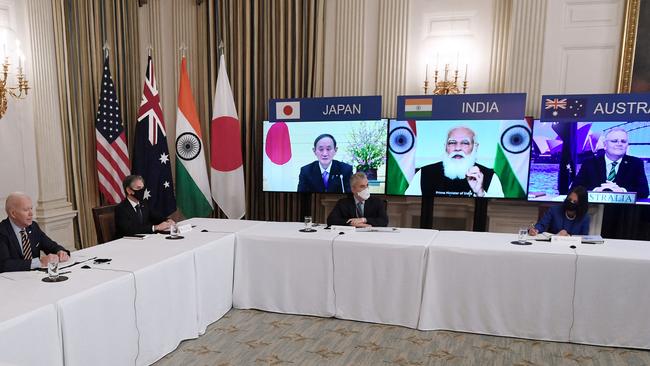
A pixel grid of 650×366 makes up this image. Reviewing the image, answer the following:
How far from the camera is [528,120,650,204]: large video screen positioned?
4340 millimetres

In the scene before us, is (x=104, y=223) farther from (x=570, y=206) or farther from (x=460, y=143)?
(x=570, y=206)

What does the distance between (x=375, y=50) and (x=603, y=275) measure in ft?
12.1

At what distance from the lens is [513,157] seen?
182 inches

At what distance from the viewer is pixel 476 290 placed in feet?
10.3

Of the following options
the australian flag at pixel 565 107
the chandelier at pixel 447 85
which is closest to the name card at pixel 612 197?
the australian flag at pixel 565 107

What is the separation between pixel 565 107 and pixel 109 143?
5.01 m

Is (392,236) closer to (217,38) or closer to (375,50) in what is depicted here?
(375,50)

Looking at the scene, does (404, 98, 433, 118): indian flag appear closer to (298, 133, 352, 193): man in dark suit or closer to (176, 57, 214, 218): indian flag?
(298, 133, 352, 193): man in dark suit

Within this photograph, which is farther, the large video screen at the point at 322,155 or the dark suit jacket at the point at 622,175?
the large video screen at the point at 322,155

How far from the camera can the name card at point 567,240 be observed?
324 centimetres

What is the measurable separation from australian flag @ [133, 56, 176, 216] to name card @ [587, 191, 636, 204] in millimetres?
4769

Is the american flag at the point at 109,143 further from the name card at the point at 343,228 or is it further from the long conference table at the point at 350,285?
the name card at the point at 343,228

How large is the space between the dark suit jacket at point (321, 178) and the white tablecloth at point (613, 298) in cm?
265

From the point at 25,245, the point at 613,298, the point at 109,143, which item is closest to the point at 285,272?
the point at 25,245
